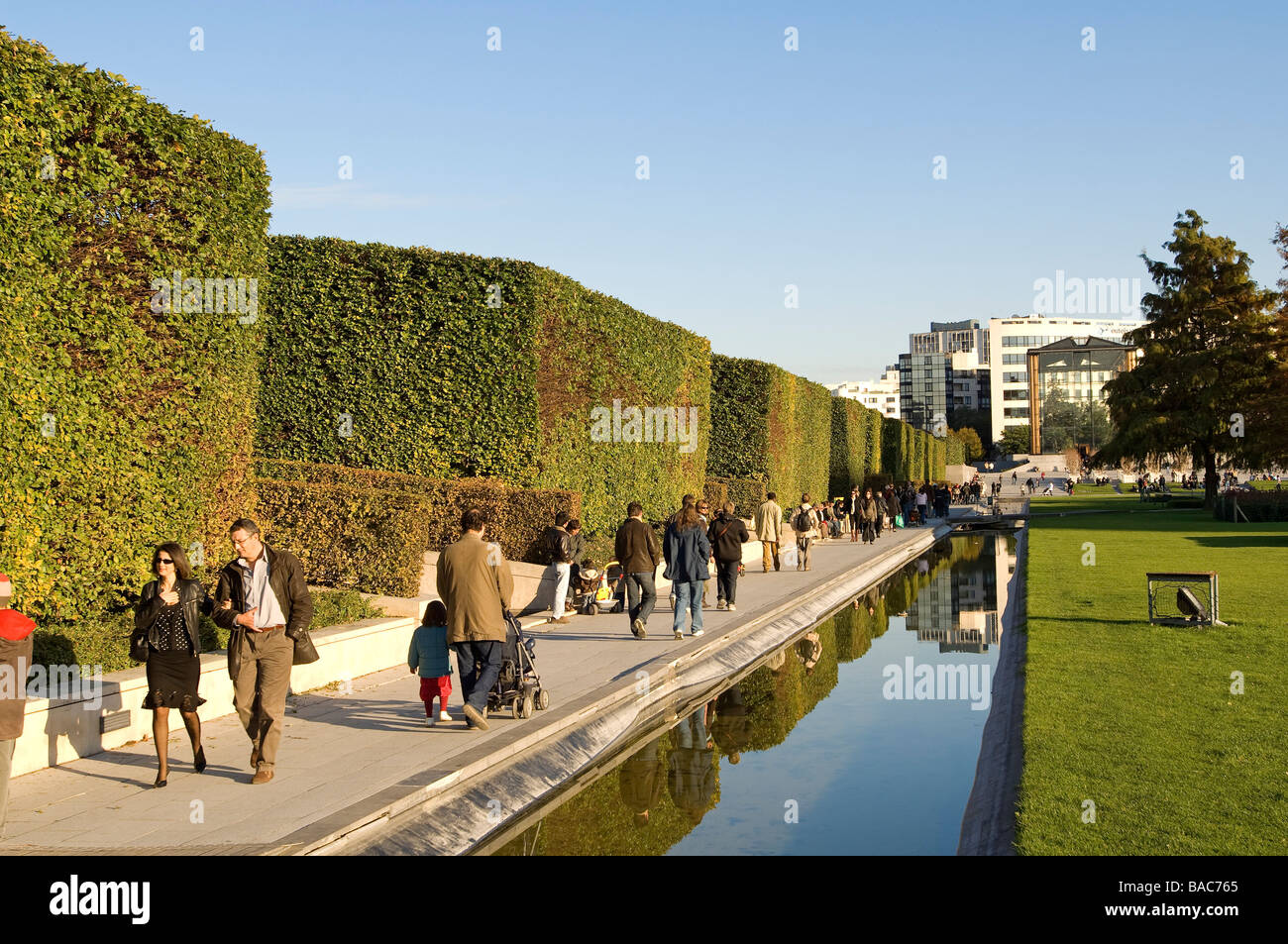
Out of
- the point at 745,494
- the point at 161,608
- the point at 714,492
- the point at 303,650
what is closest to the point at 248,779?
the point at 303,650

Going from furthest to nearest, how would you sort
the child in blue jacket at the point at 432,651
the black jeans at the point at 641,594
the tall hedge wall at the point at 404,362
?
the tall hedge wall at the point at 404,362
the black jeans at the point at 641,594
the child in blue jacket at the point at 432,651

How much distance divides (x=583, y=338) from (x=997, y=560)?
16335 millimetres

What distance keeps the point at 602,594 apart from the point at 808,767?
950 centimetres

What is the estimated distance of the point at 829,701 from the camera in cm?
1270

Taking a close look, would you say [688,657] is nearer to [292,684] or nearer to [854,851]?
[292,684]

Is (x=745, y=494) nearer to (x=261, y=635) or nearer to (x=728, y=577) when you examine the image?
(x=728, y=577)

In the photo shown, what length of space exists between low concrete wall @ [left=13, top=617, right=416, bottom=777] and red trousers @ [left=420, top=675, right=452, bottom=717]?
1903 mm

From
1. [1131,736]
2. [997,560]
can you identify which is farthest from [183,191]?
[997,560]

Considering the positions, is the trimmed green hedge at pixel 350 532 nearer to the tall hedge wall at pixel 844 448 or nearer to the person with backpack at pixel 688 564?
the person with backpack at pixel 688 564

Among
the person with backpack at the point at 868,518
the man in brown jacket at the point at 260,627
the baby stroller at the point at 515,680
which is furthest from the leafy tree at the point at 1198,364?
the man in brown jacket at the point at 260,627

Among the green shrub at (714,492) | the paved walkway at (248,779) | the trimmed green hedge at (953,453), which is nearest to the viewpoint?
the paved walkway at (248,779)

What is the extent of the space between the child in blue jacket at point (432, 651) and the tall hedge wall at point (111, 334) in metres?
3.13

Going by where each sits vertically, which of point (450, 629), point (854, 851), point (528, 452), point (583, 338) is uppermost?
point (583, 338)

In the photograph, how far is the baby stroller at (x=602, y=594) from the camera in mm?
18797
